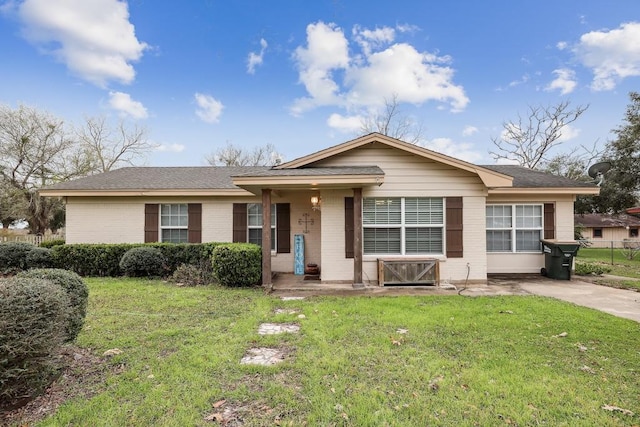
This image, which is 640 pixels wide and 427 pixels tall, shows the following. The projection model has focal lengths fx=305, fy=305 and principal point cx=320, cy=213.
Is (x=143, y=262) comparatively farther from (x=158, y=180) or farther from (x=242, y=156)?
(x=242, y=156)

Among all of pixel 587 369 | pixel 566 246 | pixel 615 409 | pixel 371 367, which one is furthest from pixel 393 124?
pixel 615 409

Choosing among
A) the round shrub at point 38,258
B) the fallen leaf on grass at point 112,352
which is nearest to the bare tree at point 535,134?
the fallen leaf on grass at point 112,352

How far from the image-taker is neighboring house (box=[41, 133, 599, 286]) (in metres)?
7.68

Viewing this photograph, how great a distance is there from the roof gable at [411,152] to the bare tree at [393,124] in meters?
16.5

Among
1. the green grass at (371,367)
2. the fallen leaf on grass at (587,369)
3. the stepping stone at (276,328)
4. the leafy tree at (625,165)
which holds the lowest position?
the stepping stone at (276,328)

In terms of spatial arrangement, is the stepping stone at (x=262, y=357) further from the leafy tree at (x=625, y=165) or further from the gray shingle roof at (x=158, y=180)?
the leafy tree at (x=625, y=165)

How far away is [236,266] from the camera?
7523 millimetres

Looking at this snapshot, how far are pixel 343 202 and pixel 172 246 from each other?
18.1 ft

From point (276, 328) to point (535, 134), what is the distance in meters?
28.2

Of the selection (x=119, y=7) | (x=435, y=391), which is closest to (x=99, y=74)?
(x=119, y=7)

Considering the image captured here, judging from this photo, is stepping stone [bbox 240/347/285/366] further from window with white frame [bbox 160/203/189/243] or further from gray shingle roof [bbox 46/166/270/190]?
window with white frame [bbox 160/203/189/243]

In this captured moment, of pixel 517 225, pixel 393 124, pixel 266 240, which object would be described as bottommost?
pixel 266 240

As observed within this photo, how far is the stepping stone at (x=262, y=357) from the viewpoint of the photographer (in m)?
3.58

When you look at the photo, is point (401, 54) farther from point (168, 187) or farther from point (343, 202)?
point (168, 187)
